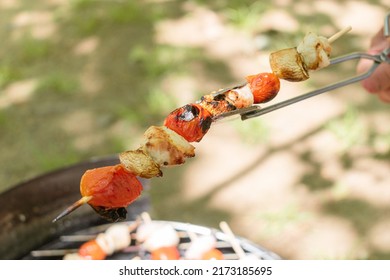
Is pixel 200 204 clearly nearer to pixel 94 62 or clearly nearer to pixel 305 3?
pixel 94 62

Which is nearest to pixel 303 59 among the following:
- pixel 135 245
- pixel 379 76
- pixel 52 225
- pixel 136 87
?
pixel 379 76

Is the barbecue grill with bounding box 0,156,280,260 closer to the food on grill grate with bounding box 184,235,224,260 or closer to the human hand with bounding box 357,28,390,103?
the food on grill grate with bounding box 184,235,224,260

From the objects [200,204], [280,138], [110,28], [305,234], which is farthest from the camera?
[110,28]

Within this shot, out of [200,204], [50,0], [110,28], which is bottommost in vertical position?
[200,204]

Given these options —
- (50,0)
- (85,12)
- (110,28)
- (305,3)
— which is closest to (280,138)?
(305,3)

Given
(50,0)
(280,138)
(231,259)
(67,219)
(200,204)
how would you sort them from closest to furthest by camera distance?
(231,259), (67,219), (200,204), (280,138), (50,0)

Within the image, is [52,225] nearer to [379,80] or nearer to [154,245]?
[154,245]

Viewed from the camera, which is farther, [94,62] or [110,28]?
[110,28]
